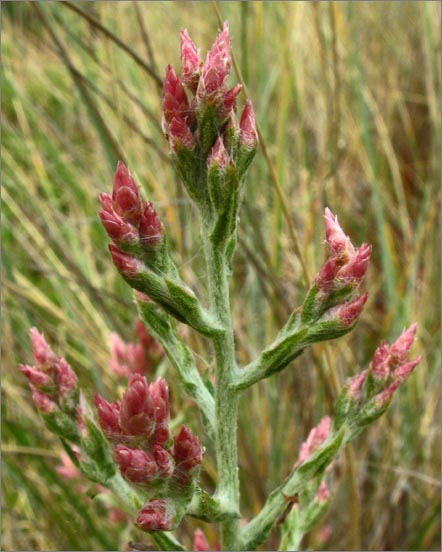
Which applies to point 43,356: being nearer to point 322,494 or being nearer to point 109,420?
point 109,420

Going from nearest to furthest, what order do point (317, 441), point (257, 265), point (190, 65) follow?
point (190, 65), point (317, 441), point (257, 265)

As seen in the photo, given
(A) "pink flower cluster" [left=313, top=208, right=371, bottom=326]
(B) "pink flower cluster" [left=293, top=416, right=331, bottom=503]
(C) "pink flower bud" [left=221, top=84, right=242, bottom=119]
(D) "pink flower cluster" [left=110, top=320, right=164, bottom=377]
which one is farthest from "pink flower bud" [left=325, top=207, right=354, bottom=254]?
(D) "pink flower cluster" [left=110, top=320, right=164, bottom=377]

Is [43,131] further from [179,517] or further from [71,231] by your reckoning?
[179,517]

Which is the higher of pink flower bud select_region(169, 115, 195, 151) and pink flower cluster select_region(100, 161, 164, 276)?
pink flower bud select_region(169, 115, 195, 151)

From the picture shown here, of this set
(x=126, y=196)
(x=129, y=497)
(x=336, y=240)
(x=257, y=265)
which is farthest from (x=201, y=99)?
(x=257, y=265)

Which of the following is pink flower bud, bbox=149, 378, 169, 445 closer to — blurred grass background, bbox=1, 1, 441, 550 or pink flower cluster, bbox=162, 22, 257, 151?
pink flower cluster, bbox=162, 22, 257, 151

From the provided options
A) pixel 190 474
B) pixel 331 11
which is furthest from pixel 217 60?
pixel 331 11
